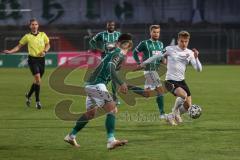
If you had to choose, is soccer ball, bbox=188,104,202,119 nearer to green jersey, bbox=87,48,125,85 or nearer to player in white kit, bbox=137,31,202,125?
player in white kit, bbox=137,31,202,125

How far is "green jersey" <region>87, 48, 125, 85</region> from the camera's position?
1076 cm

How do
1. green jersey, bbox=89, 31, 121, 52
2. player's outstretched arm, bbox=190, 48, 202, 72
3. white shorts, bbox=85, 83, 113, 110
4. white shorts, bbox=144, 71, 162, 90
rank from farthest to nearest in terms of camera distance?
1. green jersey, bbox=89, 31, 121, 52
2. white shorts, bbox=144, 71, 162, 90
3. player's outstretched arm, bbox=190, 48, 202, 72
4. white shorts, bbox=85, 83, 113, 110

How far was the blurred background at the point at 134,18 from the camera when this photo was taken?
4778 cm

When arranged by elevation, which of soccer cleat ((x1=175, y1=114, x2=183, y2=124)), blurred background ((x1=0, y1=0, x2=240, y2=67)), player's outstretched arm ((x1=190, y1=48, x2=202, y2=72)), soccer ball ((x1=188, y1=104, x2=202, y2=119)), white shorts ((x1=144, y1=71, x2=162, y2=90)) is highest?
player's outstretched arm ((x1=190, y1=48, x2=202, y2=72))

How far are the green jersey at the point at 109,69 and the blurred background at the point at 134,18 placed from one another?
120ft

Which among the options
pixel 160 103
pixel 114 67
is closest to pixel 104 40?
pixel 160 103

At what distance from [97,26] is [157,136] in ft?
129

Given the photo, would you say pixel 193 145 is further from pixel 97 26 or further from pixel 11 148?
pixel 97 26

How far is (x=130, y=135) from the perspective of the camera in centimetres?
1273

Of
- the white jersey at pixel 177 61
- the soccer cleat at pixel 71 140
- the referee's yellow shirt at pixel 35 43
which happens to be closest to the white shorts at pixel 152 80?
the white jersey at pixel 177 61

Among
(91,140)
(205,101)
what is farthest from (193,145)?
(205,101)

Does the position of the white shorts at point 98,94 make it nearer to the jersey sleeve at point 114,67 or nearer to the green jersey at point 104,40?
the jersey sleeve at point 114,67

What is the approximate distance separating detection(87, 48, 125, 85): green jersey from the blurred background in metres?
36.6

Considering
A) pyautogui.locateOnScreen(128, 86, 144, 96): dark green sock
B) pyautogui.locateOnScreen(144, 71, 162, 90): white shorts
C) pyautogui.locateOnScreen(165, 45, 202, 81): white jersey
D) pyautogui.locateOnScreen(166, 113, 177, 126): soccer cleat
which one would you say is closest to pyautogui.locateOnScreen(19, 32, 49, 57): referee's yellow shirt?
pyautogui.locateOnScreen(128, 86, 144, 96): dark green sock
